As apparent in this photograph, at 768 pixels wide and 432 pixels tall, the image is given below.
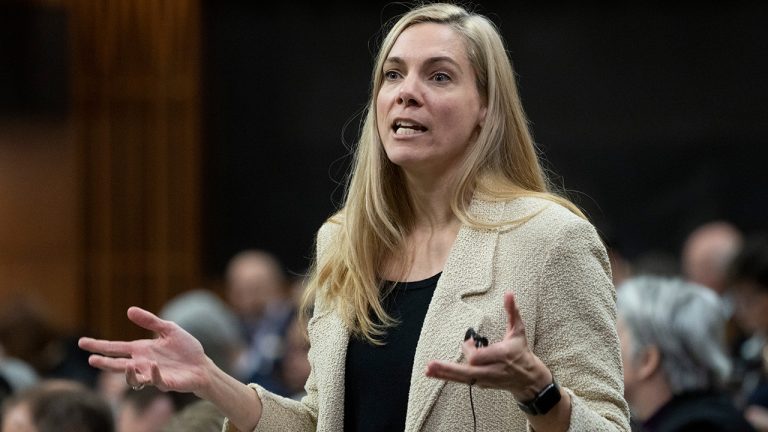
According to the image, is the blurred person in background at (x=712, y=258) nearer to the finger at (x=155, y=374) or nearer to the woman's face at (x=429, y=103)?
the woman's face at (x=429, y=103)

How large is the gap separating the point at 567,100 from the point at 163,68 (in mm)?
3048

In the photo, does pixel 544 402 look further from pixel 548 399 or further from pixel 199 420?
pixel 199 420

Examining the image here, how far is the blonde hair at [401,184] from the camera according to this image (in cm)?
261

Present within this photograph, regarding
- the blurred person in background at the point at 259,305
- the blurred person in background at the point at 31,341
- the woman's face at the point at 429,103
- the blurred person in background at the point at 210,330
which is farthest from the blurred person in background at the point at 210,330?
the woman's face at the point at 429,103

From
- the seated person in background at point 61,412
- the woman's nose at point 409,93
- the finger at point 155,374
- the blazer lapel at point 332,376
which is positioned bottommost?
the seated person in background at point 61,412

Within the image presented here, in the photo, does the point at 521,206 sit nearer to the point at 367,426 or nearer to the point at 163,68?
the point at 367,426

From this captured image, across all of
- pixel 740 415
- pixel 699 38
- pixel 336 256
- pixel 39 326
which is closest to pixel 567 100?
pixel 699 38

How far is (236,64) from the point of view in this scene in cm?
1005

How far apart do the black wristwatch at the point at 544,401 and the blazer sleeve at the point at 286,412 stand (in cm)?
60

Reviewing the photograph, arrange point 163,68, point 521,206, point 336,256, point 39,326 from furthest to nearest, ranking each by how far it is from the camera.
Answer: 1. point 163,68
2. point 39,326
3. point 336,256
4. point 521,206

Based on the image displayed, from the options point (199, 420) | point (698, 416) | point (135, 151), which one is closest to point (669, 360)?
point (698, 416)

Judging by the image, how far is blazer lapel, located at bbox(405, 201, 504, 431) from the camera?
2.42 meters

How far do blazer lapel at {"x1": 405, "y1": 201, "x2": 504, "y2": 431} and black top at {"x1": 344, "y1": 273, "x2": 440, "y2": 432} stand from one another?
0.16ft

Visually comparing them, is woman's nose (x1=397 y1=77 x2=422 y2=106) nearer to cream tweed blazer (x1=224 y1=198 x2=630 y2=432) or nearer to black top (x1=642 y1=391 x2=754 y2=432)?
cream tweed blazer (x1=224 y1=198 x2=630 y2=432)
